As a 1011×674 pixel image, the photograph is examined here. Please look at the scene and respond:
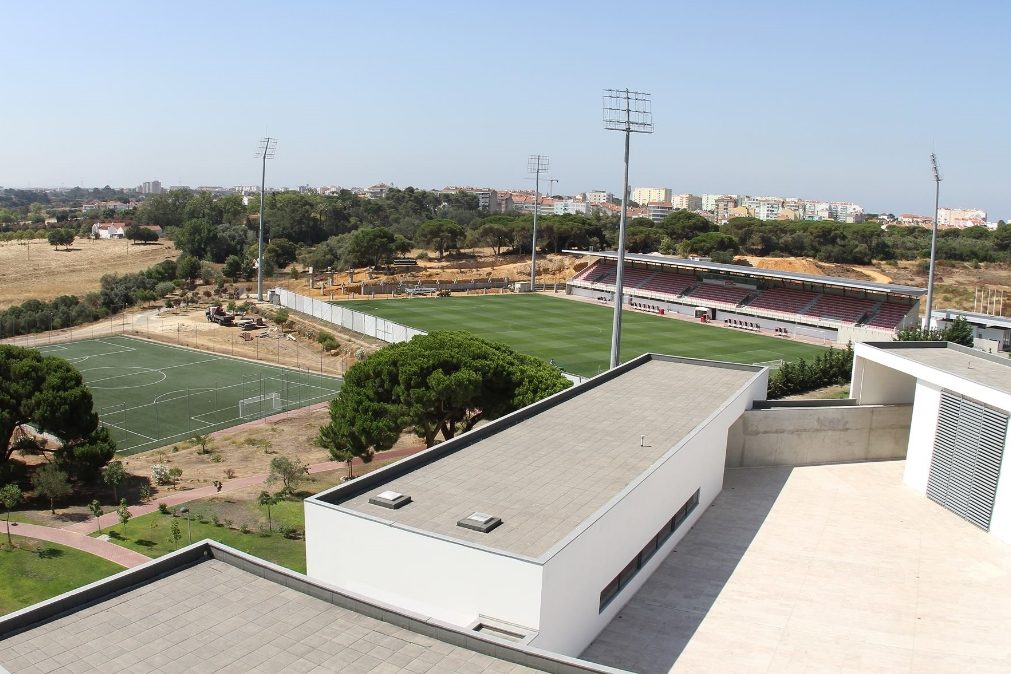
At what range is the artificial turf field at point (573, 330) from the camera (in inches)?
1860

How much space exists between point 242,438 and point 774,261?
220 ft

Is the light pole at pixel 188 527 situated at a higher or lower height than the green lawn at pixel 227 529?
higher

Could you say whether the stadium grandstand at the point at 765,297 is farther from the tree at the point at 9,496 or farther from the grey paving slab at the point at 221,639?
the grey paving slab at the point at 221,639

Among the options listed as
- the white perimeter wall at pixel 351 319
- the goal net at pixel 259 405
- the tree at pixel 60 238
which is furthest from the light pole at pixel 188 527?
the tree at pixel 60 238

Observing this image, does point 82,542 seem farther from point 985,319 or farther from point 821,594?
point 985,319

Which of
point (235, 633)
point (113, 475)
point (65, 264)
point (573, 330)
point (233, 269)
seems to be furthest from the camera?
point (65, 264)

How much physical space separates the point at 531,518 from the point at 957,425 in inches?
458

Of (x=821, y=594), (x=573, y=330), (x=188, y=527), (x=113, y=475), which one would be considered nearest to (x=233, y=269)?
(x=573, y=330)

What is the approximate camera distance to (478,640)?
32.4 ft

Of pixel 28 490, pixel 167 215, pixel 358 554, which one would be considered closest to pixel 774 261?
pixel 28 490

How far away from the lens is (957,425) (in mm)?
18938

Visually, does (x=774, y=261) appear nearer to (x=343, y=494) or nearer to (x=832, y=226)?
(x=832, y=226)

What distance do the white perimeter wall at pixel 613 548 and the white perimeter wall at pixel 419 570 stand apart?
439mm

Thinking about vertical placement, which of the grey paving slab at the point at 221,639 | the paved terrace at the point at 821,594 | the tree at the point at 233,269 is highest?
the grey paving slab at the point at 221,639
